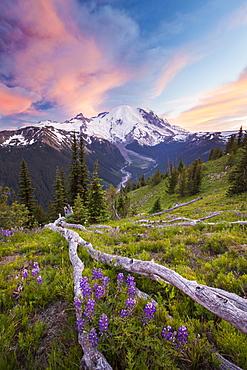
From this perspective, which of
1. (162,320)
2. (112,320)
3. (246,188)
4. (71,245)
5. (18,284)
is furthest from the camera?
(246,188)

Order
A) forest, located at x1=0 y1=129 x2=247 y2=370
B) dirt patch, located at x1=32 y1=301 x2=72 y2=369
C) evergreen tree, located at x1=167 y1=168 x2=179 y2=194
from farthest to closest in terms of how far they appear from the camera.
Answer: evergreen tree, located at x1=167 y1=168 x2=179 y2=194 < dirt patch, located at x1=32 y1=301 x2=72 y2=369 < forest, located at x1=0 y1=129 x2=247 y2=370

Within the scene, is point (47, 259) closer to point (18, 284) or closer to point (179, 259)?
point (18, 284)

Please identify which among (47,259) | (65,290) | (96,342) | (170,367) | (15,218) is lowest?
(15,218)

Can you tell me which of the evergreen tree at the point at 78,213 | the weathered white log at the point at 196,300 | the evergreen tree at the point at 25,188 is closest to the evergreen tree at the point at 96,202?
the evergreen tree at the point at 78,213

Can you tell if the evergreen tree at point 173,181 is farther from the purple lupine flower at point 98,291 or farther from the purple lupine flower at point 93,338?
the purple lupine flower at point 93,338

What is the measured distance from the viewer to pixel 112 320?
253cm

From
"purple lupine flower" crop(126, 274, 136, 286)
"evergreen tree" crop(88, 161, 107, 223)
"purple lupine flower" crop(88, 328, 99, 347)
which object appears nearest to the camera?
"purple lupine flower" crop(88, 328, 99, 347)

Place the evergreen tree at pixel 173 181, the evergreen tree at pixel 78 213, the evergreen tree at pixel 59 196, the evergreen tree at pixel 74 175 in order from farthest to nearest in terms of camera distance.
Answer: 1. the evergreen tree at pixel 173 181
2. the evergreen tree at pixel 59 196
3. the evergreen tree at pixel 74 175
4. the evergreen tree at pixel 78 213

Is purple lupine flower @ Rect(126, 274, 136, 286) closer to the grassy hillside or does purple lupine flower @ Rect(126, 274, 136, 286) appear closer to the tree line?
the grassy hillside

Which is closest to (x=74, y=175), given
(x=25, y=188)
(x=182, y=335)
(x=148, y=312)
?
(x=25, y=188)

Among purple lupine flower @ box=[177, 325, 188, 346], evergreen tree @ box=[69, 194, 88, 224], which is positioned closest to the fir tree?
evergreen tree @ box=[69, 194, 88, 224]

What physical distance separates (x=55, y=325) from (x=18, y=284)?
72.3 inches

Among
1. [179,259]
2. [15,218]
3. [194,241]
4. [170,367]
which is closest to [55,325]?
[170,367]

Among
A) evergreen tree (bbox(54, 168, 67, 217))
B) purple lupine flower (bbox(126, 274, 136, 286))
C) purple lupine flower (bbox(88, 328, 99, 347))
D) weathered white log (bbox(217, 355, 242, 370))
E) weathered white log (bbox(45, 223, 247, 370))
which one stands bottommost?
evergreen tree (bbox(54, 168, 67, 217))
